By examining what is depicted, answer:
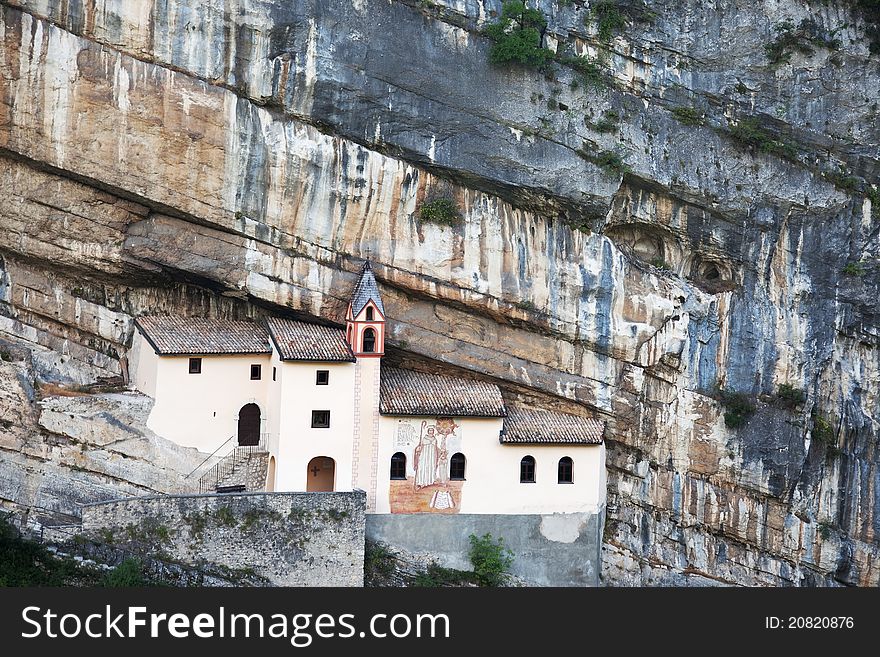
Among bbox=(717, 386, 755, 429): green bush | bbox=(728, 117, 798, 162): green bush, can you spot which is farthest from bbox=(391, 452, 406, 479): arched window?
bbox=(728, 117, 798, 162): green bush

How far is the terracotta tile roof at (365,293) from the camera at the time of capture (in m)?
44.5

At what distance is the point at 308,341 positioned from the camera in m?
45.1

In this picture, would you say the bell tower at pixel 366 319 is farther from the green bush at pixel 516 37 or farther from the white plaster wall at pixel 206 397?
the green bush at pixel 516 37

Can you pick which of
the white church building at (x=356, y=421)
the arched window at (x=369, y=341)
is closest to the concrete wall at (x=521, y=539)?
the white church building at (x=356, y=421)

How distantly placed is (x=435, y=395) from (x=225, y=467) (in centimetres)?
694

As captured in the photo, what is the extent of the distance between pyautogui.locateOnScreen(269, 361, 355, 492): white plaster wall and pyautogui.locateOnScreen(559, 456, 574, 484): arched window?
696cm

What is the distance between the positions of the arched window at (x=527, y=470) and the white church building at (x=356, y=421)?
0.03 m

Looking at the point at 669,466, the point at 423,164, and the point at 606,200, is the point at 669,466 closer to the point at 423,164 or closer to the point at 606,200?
the point at 606,200

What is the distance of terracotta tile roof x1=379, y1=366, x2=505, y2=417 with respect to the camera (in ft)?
149

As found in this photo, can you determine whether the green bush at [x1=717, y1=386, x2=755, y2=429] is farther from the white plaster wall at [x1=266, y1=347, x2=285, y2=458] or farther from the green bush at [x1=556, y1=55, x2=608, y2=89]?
the white plaster wall at [x1=266, y1=347, x2=285, y2=458]

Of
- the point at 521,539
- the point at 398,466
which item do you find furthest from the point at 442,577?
the point at 398,466

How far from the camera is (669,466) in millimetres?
48375

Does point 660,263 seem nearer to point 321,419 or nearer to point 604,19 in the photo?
point 604,19

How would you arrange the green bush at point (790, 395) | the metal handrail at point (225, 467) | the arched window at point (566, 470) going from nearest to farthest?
the metal handrail at point (225, 467) → the arched window at point (566, 470) → the green bush at point (790, 395)
